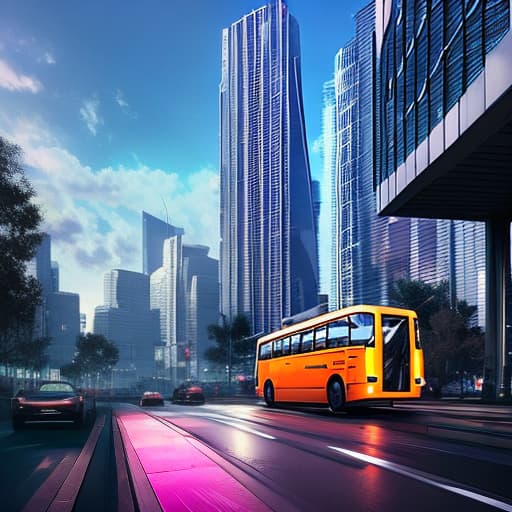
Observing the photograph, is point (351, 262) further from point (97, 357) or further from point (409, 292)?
point (409, 292)

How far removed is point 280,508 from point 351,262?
493 feet

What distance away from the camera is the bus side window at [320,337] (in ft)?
69.1

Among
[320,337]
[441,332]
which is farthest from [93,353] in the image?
[320,337]

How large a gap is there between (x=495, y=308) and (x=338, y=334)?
59.0ft

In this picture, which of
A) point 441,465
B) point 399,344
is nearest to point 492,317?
point 399,344

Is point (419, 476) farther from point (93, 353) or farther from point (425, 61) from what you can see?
point (93, 353)

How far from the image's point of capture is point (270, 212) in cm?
16612

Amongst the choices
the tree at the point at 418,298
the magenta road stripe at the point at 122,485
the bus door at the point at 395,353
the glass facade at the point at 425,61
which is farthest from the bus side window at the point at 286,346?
the tree at the point at 418,298

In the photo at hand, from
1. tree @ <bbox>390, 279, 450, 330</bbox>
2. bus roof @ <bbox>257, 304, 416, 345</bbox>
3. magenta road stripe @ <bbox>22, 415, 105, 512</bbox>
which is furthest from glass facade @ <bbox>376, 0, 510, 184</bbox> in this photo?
magenta road stripe @ <bbox>22, 415, 105, 512</bbox>

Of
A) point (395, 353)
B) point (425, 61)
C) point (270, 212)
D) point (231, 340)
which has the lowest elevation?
point (231, 340)

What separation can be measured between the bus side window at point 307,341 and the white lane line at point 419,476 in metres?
11.6

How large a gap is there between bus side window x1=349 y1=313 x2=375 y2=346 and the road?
4525mm

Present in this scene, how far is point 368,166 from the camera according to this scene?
5787 inches

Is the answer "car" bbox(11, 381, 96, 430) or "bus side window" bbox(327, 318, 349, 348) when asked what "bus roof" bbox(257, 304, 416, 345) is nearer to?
"bus side window" bbox(327, 318, 349, 348)
